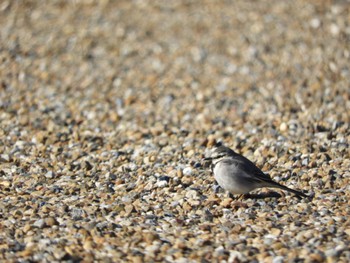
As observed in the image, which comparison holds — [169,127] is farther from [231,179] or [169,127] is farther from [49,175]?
[231,179]

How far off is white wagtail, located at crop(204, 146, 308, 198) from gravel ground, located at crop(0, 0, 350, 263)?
186 millimetres

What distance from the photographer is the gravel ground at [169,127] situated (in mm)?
7449

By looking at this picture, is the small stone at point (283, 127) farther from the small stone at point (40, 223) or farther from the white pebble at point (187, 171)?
the small stone at point (40, 223)

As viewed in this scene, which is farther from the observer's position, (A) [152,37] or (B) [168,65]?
(A) [152,37]

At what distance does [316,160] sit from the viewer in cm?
972

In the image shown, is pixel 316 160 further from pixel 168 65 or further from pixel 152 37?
pixel 152 37

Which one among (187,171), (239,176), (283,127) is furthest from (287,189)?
(283,127)

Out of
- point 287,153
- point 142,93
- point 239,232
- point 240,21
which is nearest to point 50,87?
point 142,93

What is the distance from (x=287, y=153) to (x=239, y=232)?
2783mm

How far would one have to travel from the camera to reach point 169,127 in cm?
1188

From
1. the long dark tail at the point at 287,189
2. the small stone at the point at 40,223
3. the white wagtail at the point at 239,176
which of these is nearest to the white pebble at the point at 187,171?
the white wagtail at the point at 239,176

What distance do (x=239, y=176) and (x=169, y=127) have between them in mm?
3664

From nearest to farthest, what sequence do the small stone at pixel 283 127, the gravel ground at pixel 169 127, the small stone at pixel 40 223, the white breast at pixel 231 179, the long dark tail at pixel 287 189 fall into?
1. the gravel ground at pixel 169 127
2. the small stone at pixel 40 223
3. the long dark tail at pixel 287 189
4. the white breast at pixel 231 179
5. the small stone at pixel 283 127

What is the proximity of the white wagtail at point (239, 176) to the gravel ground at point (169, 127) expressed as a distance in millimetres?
186
